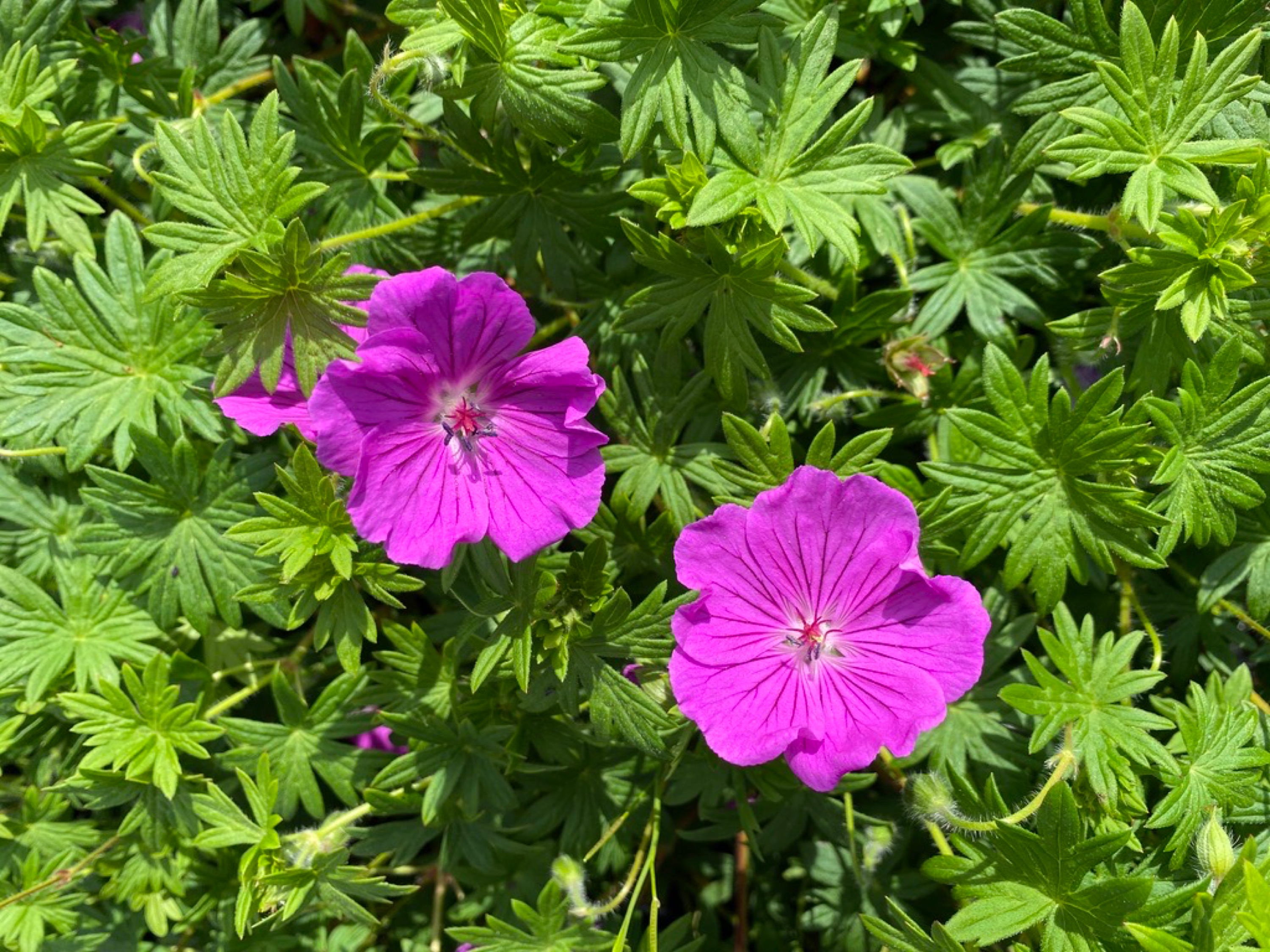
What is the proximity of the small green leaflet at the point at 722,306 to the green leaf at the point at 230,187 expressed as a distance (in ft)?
2.42

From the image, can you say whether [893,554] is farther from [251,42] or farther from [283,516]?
[251,42]

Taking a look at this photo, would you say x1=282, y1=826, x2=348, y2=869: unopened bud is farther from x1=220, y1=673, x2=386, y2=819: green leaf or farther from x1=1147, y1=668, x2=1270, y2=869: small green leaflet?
x1=1147, y1=668, x2=1270, y2=869: small green leaflet

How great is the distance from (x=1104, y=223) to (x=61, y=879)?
3.03 meters

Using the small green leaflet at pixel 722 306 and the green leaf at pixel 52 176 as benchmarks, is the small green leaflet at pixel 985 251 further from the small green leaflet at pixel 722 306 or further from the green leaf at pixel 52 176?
the green leaf at pixel 52 176

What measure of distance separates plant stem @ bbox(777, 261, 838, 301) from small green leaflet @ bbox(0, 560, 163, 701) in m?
1.81

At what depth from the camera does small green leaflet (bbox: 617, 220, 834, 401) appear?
7.61ft

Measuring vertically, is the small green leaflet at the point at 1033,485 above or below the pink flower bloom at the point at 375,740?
above

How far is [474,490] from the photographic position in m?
2.25

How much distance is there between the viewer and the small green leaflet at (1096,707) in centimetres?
227

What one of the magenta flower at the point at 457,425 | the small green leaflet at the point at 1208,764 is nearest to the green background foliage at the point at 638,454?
the small green leaflet at the point at 1208,764

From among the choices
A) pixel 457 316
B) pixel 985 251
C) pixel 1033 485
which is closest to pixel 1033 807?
pixel 1033 485

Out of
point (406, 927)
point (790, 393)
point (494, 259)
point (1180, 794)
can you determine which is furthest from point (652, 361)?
point (406, 927)

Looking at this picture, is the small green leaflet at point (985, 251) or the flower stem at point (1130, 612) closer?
the flower stem at point (1130, 612)

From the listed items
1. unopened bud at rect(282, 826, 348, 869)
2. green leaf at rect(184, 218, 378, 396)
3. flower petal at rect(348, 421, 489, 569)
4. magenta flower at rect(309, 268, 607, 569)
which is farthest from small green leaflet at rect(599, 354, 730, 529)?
unopened bud at rect(282, 826, 348, 869)
